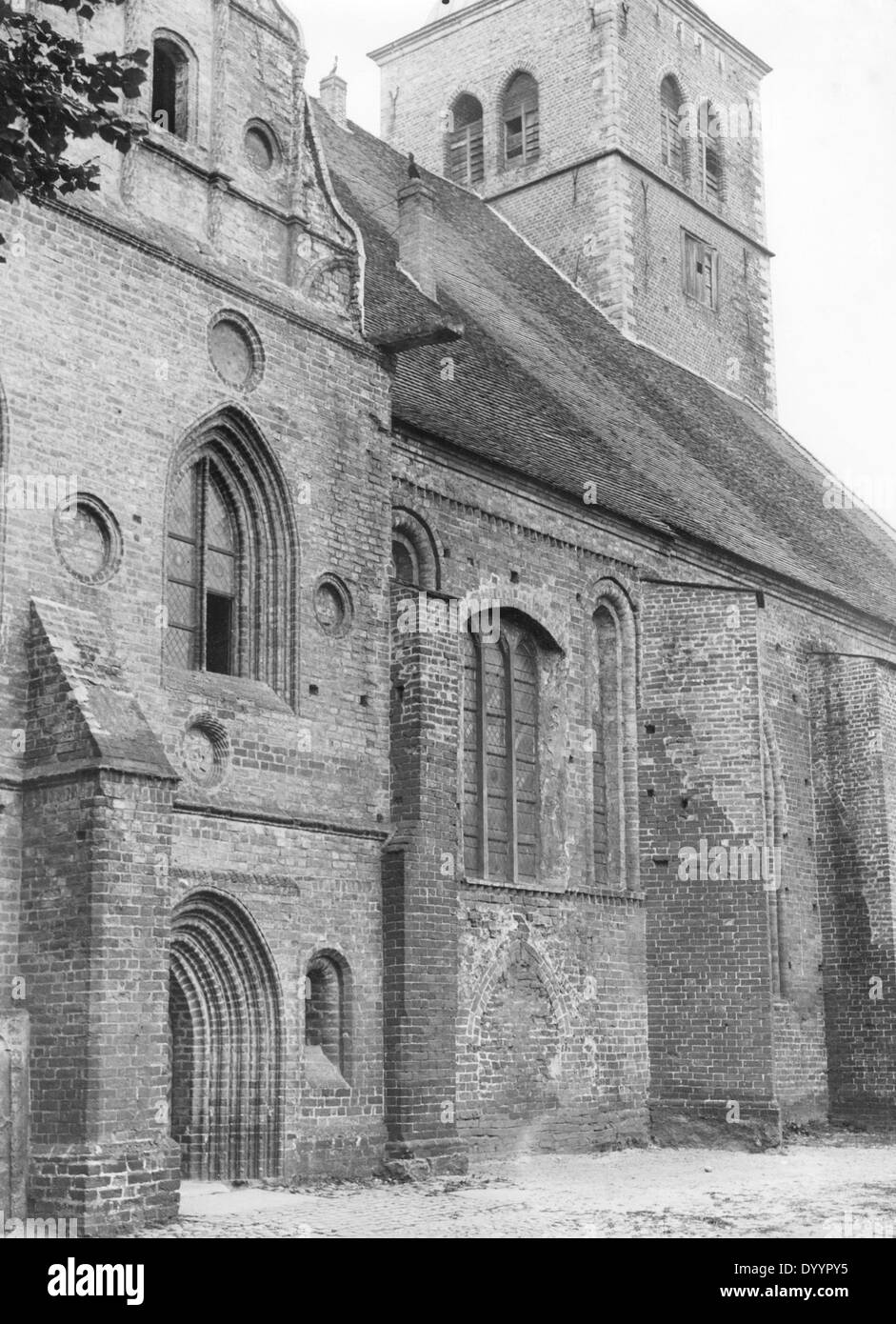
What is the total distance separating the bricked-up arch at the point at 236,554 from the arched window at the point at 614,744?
5.71 m

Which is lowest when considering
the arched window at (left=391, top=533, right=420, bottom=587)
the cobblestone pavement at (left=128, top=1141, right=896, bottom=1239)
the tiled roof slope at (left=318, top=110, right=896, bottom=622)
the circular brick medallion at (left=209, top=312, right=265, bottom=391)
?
the cobblestone pavement at (left=128, top=1141, right=896, bottom=1239)

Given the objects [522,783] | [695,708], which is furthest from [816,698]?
[522,783]

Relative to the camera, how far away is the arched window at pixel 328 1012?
47.9ft

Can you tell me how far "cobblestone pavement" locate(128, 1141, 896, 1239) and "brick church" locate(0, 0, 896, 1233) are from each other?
0.50m

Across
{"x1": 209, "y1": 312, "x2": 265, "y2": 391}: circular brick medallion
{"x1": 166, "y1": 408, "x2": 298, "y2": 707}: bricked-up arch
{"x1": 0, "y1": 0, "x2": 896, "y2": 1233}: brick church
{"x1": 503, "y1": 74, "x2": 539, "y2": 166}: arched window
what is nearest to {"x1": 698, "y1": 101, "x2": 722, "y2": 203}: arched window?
{"x1": 503, "y1": 74, "x2": 539, "y2": 166}: arched window

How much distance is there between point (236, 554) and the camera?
14.9 m

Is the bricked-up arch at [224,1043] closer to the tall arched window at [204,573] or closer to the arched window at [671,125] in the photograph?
the tall arched window at [204,573]

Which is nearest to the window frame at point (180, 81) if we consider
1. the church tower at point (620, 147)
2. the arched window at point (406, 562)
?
the arched window at point (406, 562)

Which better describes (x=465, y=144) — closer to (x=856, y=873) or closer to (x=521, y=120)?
(x=521, y=120)

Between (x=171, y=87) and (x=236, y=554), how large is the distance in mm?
4099

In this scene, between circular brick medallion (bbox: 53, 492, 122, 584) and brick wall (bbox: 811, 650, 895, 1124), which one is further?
brick wall (bbox: 811, 650, 895, 1124)

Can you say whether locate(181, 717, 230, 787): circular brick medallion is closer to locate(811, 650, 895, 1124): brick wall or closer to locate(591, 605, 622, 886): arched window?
locate(591, 605, 622, 886): arched window

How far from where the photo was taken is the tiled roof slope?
→ 19.1 m

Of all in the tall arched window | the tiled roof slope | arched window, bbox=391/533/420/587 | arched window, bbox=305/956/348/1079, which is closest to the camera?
the tall arched window
